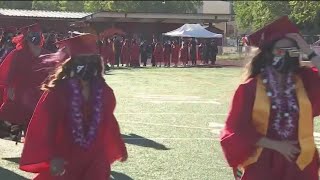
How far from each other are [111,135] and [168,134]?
578cm

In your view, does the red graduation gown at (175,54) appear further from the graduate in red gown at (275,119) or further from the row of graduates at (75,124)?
the graduate in red gown at (275,119)

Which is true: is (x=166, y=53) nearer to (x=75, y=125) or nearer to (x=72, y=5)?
(x=75, y=125)

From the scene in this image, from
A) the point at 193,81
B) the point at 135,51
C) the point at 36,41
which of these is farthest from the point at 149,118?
the point at 135,51

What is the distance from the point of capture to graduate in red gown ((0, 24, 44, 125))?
8156 millimetres

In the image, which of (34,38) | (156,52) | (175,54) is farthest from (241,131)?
(175,54)

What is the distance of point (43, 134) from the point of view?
458 cm

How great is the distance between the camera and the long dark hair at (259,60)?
14.1 ft

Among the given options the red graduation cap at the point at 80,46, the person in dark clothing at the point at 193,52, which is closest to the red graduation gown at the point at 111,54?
the person in dark clothing at the point at 193,52

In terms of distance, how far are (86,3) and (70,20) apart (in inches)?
1741

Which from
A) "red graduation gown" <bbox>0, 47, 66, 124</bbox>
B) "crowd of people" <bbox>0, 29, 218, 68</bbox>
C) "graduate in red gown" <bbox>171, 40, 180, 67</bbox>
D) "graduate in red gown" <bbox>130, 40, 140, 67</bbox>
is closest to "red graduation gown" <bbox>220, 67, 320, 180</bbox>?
"red graduation gown" <bbox>0, 47, 66, 124</bbox>

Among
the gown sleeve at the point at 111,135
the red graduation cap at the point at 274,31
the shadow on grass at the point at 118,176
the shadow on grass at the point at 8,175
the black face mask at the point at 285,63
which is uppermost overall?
the red graduation cap at the point at 274,31

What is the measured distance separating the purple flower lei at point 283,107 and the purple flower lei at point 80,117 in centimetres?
126

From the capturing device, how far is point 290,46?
167 inches

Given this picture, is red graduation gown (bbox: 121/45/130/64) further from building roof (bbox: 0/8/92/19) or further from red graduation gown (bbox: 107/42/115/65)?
building roof (bbox: 0/8/92/19)
